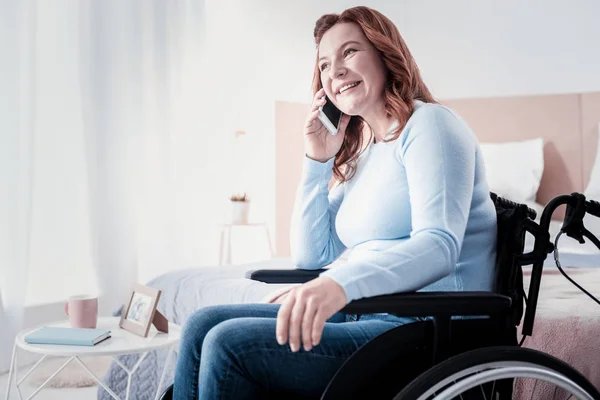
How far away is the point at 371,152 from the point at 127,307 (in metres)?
0.83

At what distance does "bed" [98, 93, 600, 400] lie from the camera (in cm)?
147

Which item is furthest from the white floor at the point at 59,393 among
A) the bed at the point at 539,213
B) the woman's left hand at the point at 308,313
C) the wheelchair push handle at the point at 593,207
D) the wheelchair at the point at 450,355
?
the wheelchair push handle at the point at 593,207

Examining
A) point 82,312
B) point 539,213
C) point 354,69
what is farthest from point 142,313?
point 539,213

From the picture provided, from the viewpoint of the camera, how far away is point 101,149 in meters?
3.47

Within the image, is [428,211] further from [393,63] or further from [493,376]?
[393,63]

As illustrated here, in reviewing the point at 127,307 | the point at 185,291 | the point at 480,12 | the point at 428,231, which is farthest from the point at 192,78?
the point at 428,231

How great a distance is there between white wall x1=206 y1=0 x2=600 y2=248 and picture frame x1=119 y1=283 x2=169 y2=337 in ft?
9.02

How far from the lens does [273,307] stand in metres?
1.32

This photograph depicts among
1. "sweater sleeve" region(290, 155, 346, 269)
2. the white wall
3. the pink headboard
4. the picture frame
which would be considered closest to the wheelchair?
"sweater sleeve" region(290, 155, 346, 269)

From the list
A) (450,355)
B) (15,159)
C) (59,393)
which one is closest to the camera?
(450,355)

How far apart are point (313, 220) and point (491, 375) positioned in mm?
652

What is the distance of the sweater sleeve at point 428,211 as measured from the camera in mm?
990

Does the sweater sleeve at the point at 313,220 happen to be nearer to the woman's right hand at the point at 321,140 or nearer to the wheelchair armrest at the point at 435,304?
the woman's right hand at the point at 321,140

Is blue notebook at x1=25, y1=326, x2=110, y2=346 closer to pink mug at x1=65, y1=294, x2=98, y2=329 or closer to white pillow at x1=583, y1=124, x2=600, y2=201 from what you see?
pink mug at x1=65, y1=294, x2=98, y2=329
